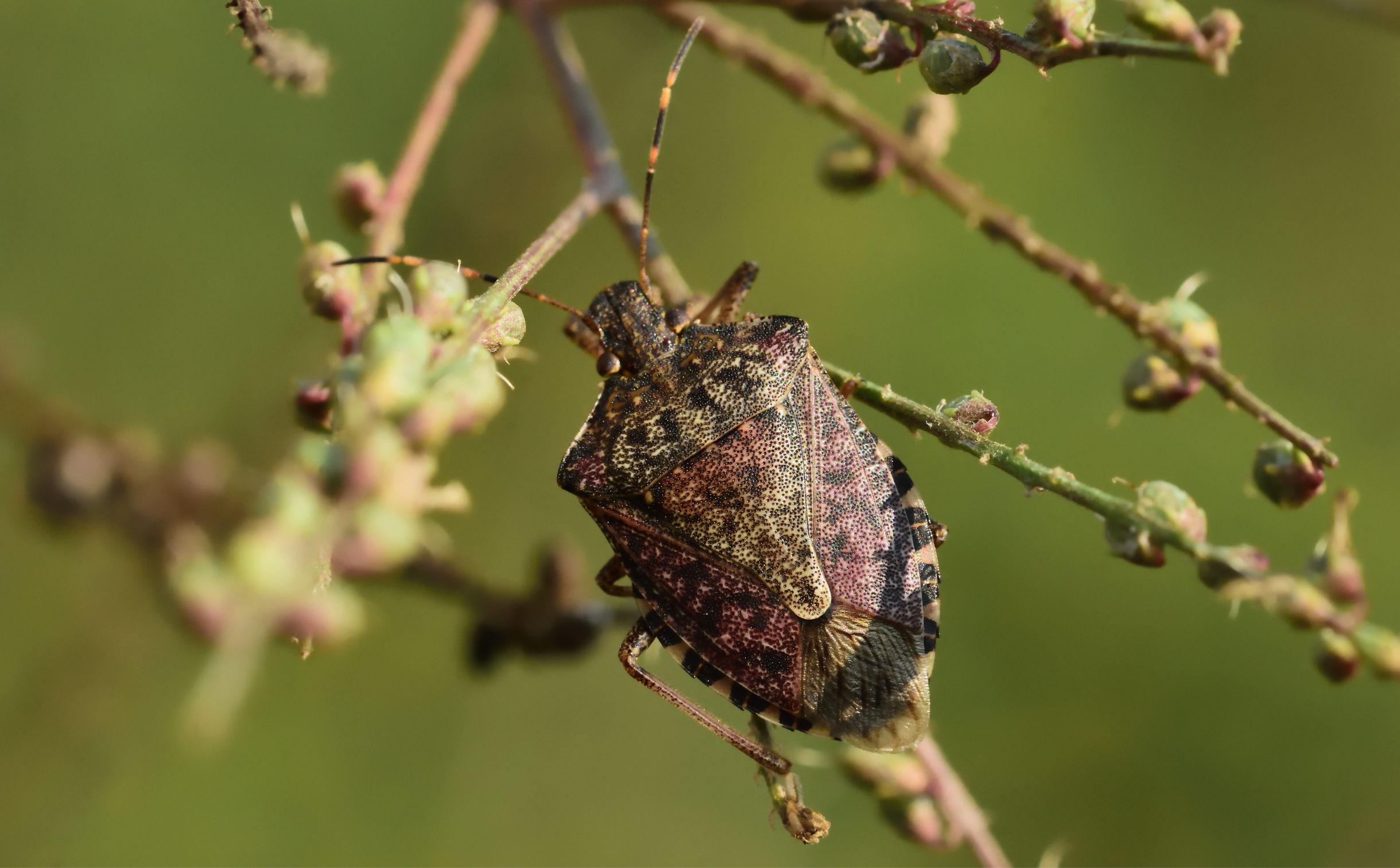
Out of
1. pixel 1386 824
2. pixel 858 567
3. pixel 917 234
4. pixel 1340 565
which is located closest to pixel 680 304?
pixel 858 567

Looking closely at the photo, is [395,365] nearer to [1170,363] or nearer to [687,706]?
[687,706]

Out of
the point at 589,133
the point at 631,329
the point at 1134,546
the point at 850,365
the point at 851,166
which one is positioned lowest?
the point at 1134,546

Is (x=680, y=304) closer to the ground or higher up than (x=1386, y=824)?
closer to the ground

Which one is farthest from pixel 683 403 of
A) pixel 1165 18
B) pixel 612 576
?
pixel 1165 18

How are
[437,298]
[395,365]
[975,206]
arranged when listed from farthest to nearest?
[975,206], [437,298], [395,365]

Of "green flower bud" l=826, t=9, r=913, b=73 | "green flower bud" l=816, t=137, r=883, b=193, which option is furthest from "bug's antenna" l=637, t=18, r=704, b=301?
"green flower bud" l=826, t=9, r=913, b=73

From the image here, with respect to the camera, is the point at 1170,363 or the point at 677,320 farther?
the point at 677,320

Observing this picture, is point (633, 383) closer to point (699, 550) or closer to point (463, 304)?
point (699, 550)

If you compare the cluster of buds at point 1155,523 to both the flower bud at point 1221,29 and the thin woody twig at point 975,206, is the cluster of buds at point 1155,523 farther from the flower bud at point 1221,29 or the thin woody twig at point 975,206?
the flower bud at point 1221,29
